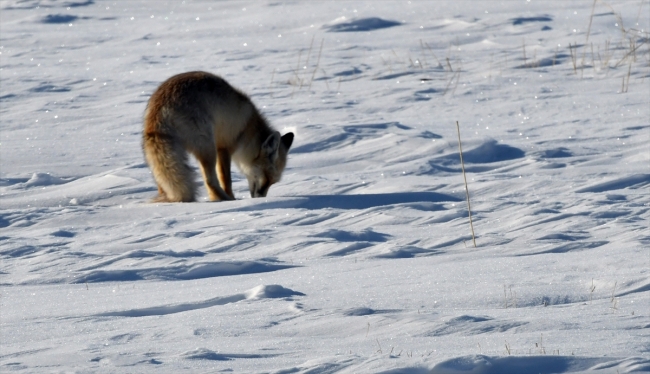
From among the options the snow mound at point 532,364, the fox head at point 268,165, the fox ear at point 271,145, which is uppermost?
the snow mound at point 532,364

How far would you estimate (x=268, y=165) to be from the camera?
7809 mm

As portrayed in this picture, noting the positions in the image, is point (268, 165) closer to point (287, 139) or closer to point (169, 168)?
point (287, 139)

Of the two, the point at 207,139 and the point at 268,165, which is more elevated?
the point at 207,139

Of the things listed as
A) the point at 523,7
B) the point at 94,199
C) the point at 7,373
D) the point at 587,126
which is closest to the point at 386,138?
the point at 587,126

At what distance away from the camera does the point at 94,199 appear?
23.9 ft

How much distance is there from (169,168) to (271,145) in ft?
3.80

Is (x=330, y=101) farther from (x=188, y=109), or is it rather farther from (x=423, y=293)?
(x=423, y=293)

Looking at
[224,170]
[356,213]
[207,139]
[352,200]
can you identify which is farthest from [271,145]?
[356,213]

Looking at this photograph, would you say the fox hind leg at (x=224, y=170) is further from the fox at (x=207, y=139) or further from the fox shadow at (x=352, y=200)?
the fox shadow at (x=352, y=200)

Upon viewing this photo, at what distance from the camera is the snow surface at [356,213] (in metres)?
3.36

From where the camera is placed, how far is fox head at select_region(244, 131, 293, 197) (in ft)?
25.6

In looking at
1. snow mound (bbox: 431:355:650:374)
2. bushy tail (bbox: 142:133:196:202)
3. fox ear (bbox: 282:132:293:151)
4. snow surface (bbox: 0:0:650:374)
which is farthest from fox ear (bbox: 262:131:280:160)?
snow mound (bbox: 431:355:650:374)

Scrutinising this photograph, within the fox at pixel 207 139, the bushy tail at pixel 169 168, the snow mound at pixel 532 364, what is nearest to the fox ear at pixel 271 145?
the fox at pixel 207 139

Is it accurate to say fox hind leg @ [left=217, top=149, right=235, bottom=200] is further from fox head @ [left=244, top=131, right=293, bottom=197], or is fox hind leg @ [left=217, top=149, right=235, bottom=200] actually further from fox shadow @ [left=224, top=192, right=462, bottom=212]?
fox shadow @ [left=224, top=192, right=462, bottom=212]
